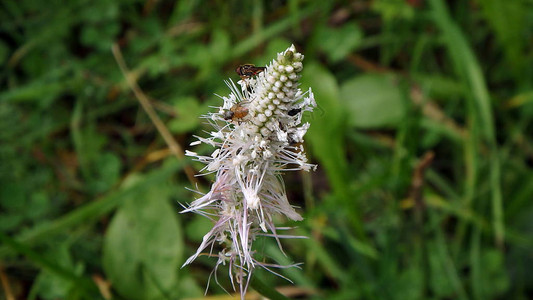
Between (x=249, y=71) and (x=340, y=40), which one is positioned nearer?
(x=249, y=71)

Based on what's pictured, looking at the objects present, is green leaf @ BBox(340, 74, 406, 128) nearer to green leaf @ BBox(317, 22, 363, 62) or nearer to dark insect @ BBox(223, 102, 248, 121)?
green leaf @ BBox(317, 22, 363, 62)

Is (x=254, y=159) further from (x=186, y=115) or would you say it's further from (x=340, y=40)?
(x=340, y=40)

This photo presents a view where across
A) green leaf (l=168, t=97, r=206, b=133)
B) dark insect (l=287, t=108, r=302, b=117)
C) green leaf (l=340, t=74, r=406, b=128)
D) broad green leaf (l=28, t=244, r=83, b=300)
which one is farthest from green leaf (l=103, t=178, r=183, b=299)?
dark insect (l=287, t=108, r=302, b=117)

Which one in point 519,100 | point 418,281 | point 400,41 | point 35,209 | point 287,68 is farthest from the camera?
point 400,41

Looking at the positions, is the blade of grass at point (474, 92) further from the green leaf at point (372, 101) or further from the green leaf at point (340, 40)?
the green leaf at point (340, 40)

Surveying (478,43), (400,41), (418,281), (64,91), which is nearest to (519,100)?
(478,43)

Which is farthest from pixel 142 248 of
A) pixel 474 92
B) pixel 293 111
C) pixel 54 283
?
pixel 474 92

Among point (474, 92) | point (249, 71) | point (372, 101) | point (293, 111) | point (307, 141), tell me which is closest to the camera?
point (293, 111)

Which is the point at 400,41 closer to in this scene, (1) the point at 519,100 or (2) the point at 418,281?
(1) the point at 519,100
